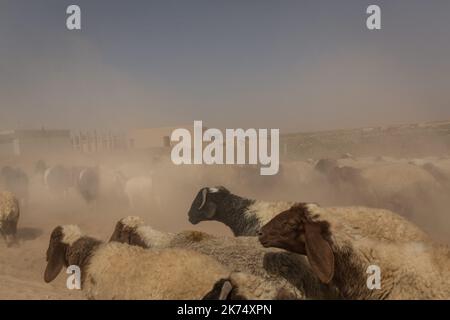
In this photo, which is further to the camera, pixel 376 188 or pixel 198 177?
pixel 198 177

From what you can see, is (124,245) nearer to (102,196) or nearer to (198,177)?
(198,177)

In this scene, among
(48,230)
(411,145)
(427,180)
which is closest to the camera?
(427,180)

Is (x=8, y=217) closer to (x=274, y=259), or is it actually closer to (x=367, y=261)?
(x=274, y=259)

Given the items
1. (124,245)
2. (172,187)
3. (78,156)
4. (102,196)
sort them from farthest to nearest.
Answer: (78,156) < (102,196) < (172,187) < (124,245)

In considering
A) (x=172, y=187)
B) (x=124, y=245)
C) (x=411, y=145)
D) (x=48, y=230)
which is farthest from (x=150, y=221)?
(x=411, y=145)

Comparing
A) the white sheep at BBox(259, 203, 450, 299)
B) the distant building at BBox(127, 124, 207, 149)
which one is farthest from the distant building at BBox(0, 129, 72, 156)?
the white sheep at BBox(259, 203, 450, 299)

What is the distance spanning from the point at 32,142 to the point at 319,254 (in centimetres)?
3427

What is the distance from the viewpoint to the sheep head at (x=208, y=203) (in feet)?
27.9

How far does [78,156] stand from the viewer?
3133 cm

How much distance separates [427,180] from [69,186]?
1567cm

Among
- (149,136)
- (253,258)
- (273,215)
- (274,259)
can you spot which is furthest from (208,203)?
(149,136)

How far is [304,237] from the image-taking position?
14.0ft

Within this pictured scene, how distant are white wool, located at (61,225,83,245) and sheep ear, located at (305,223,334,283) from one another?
3.51 metres

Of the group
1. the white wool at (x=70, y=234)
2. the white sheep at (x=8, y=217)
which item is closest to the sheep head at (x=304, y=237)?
the white wool at (x=70, y=234)
